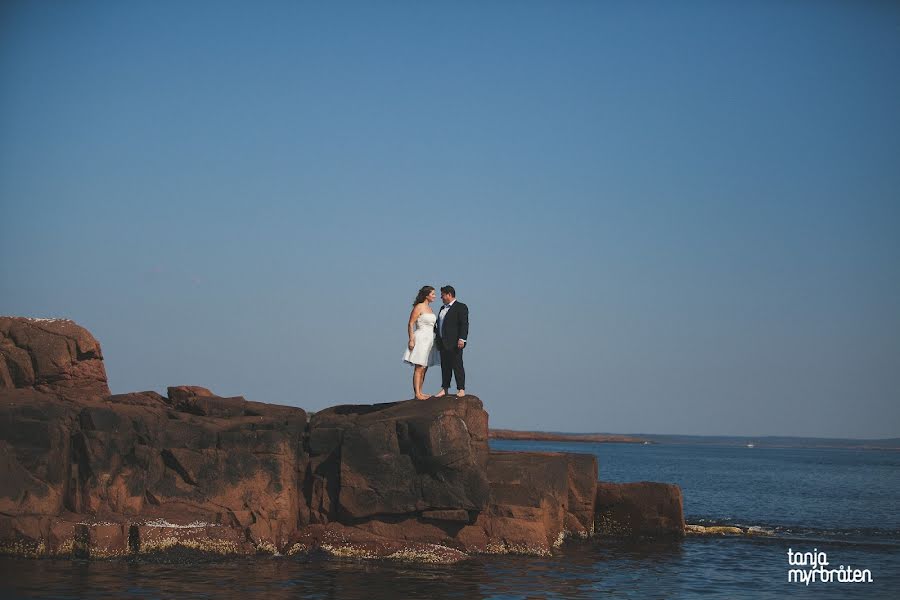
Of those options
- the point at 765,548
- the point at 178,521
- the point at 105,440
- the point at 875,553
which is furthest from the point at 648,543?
the point at 105,440

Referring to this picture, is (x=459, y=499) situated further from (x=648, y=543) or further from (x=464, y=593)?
(x=648, y=543)

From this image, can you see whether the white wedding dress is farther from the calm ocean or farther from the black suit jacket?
the calm ocean

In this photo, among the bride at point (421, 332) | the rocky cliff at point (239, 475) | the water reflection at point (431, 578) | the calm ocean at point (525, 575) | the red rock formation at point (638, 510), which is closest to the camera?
the water reflection at point (431, 578)

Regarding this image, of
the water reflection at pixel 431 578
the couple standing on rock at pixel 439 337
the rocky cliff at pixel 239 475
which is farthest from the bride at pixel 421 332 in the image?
the water reflection at pixel 431 578

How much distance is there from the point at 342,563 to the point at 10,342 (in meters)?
12.1

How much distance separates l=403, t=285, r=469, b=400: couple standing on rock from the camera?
85.5 feet

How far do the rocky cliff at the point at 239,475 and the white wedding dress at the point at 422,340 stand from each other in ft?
4.11

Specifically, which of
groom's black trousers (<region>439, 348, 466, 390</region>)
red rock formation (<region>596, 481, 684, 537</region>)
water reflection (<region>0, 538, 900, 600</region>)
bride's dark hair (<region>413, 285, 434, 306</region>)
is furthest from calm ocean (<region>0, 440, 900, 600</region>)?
bride's dark hair (<region>413, 285, 434, 306</region>)

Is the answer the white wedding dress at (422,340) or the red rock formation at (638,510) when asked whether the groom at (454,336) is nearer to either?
the white wedding dress at (422,340)

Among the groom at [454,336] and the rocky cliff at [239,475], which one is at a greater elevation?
the groom at [454,336]

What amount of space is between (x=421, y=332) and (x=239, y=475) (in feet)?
20.9

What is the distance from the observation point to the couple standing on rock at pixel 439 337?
85.5ft

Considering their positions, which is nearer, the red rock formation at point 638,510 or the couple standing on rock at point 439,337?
the couple standing on rock at point 439,337

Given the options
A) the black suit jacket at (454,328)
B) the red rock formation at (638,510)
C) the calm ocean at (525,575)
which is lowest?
the calm ocean at (525,575)
